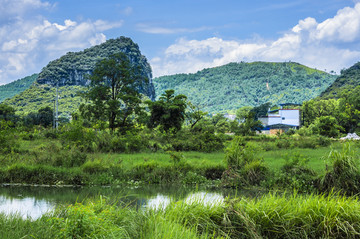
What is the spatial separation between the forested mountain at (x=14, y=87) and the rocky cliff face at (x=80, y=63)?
652 centimetres

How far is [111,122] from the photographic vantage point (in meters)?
31.0

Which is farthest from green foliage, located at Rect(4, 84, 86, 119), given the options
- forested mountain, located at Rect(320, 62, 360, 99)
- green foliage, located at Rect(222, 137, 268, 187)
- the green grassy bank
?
forested mountain, located at Rect(320, 62, 360, 99)

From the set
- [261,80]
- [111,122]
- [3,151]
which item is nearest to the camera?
[3,151]

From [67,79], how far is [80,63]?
17322mm

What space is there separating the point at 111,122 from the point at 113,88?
3.42m

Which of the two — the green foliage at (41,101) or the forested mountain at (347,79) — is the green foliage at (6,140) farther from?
the forested mountain at (347,79)

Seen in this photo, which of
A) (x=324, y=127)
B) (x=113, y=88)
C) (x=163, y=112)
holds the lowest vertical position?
(x=324, y=127)

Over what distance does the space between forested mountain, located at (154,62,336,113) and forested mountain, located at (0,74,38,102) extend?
60225 mm

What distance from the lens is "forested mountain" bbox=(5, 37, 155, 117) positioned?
80.5 metres

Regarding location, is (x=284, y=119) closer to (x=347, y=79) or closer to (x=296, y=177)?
(x=347, y=79)

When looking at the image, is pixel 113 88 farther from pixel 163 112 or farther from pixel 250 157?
pixel 250 157

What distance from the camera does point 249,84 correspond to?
14888 cm

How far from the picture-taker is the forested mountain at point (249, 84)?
13988 cm

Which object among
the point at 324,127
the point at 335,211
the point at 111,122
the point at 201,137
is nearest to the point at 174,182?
the point at 335,211
